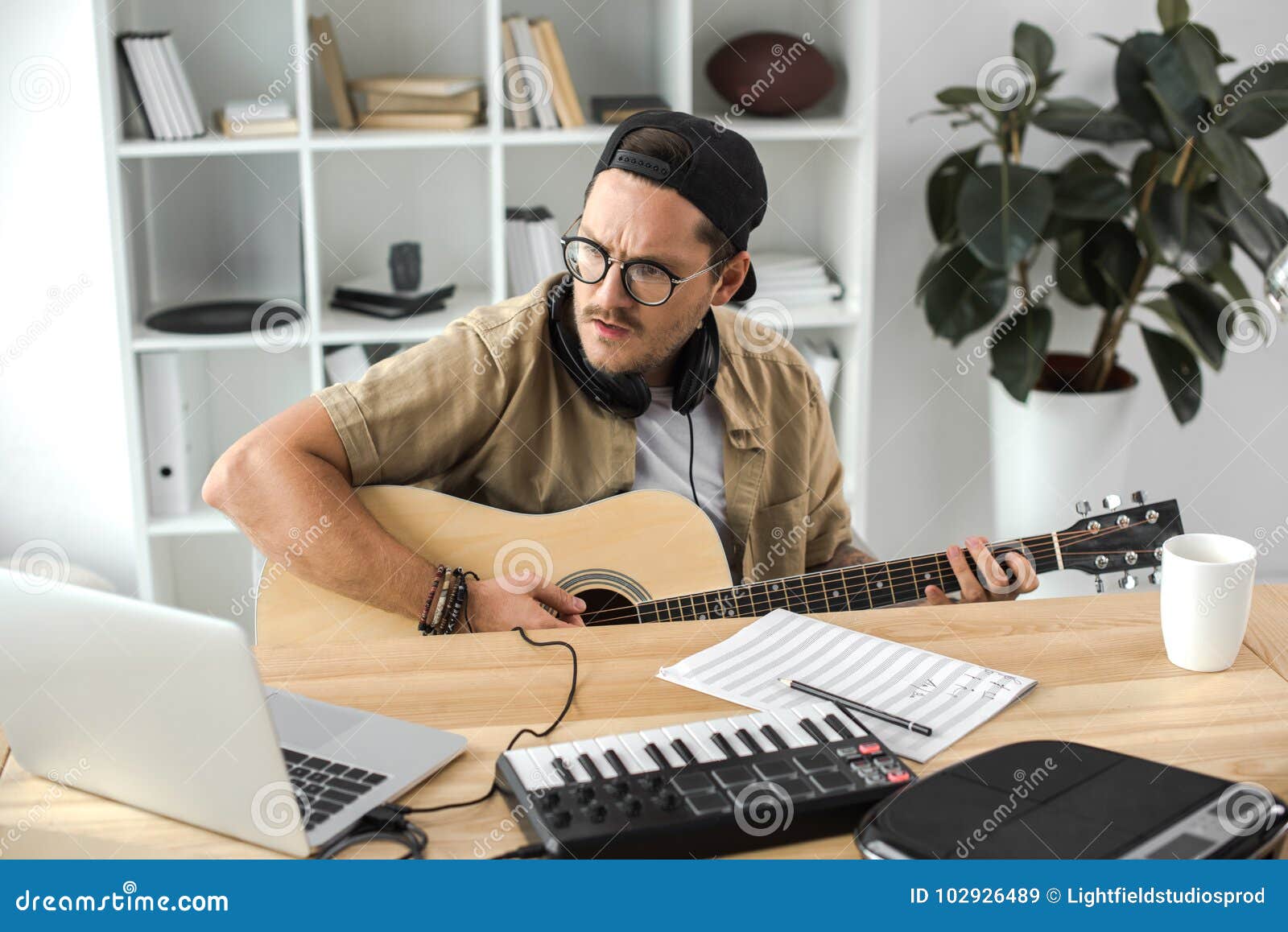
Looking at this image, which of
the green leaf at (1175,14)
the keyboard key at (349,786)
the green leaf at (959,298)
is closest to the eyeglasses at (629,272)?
the keyboard key at (349,786)

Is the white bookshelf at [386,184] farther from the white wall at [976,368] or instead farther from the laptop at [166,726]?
the laptop at [166,726]

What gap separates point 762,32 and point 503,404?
4.70 feet

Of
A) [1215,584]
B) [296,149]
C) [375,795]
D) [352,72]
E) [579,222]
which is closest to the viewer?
[375,795]

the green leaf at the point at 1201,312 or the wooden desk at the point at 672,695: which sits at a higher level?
the green leaf at the point at 1201,312

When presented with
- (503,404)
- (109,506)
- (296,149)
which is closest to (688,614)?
(503,404)

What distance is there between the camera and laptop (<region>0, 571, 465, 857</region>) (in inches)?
35.8

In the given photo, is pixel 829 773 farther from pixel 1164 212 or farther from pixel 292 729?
pixel 1164 212

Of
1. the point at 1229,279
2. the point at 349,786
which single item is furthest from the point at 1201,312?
the point at 349,786

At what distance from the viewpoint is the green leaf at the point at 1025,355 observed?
9.33ft

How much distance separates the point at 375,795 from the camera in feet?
3.35

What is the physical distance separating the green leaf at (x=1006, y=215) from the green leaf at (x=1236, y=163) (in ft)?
1.09

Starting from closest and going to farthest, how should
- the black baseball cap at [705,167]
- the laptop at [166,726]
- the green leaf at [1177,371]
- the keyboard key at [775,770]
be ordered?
the laptop at [166,726] → the keyboard key at [775,770] → the black baseball cap at [705,167] → the green leaf at [1177,371]

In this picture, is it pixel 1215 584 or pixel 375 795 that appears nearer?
pixel 375 795

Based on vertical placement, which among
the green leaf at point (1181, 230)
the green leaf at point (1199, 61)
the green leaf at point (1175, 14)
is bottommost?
the green leaf at point (1181, 230)
